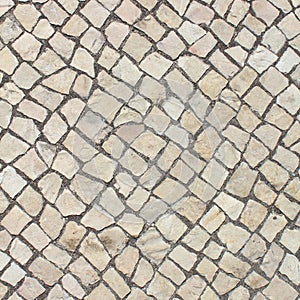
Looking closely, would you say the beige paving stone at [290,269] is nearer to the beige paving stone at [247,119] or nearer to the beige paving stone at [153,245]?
the beige paving stone at [153,245]

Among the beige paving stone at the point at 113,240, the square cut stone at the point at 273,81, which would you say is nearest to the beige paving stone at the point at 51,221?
the beige paving stone at the point at 113,240

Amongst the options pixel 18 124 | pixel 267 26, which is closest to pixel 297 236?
pixel 267 26

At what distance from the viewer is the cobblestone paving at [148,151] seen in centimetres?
403

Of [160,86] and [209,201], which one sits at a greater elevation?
[160,86]

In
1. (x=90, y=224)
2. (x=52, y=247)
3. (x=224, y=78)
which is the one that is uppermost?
(x=224, y=78)

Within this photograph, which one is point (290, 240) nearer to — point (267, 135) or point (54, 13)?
point (267, 135)

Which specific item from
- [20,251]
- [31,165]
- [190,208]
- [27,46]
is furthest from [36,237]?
[27,46]

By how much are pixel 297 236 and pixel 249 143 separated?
744mm

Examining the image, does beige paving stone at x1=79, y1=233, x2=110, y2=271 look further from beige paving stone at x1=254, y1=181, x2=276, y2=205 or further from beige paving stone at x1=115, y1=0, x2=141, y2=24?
beige paving stone at x1=115, y1=0, x2=141, y2=24

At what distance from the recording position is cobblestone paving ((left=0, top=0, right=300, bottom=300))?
159 inches

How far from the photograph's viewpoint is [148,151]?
4.15 meters

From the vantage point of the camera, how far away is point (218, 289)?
4.09m

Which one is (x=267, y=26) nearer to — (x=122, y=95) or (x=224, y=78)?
(x=224, y=78)

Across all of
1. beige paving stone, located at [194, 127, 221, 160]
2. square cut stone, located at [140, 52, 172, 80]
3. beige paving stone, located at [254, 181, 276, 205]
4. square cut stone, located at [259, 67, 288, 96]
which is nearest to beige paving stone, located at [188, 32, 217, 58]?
square cut stone, located at [140, 52, 172, 80]
